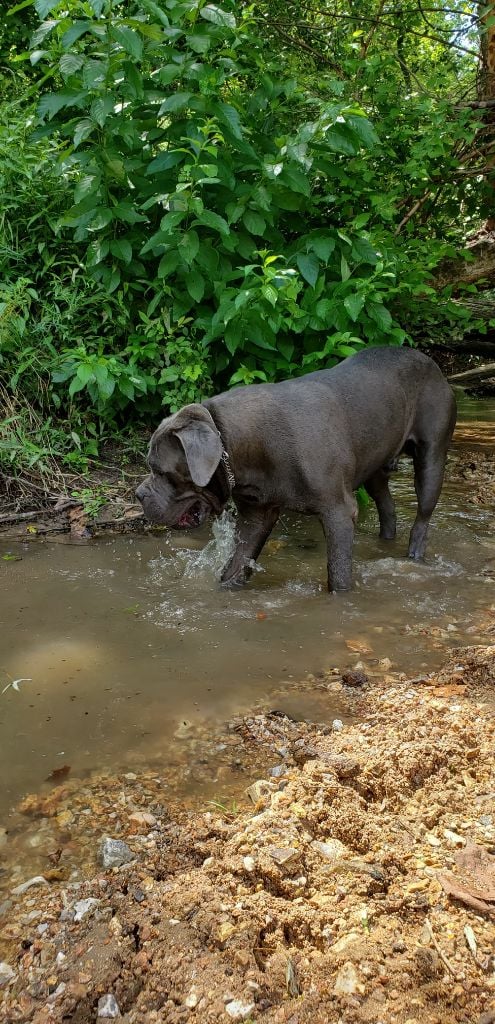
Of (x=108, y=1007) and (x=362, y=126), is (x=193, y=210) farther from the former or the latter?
(x=108, y=1007)

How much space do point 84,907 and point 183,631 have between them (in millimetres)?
2120

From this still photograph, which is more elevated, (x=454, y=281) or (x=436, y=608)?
Answer: (x=454, y=281)

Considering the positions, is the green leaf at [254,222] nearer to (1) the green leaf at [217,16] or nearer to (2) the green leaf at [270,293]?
(2) the green leaf at [270,293]

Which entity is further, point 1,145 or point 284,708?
point 1,145

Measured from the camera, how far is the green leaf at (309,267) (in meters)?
5.36

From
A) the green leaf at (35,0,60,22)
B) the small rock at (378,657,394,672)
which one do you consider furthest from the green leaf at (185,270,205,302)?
the small rock at (378,657,394,672)

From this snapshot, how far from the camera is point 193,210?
4973 mm

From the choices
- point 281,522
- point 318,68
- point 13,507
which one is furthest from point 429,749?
point 318,68

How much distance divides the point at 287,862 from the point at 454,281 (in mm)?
6624

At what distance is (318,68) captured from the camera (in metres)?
7.79

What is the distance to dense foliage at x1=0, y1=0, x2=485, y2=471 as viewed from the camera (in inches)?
194

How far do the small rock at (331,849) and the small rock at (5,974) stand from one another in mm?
892

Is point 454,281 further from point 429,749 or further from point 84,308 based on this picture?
point 429,749

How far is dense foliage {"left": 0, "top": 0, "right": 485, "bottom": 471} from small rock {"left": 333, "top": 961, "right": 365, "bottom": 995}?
3983 millimetres
